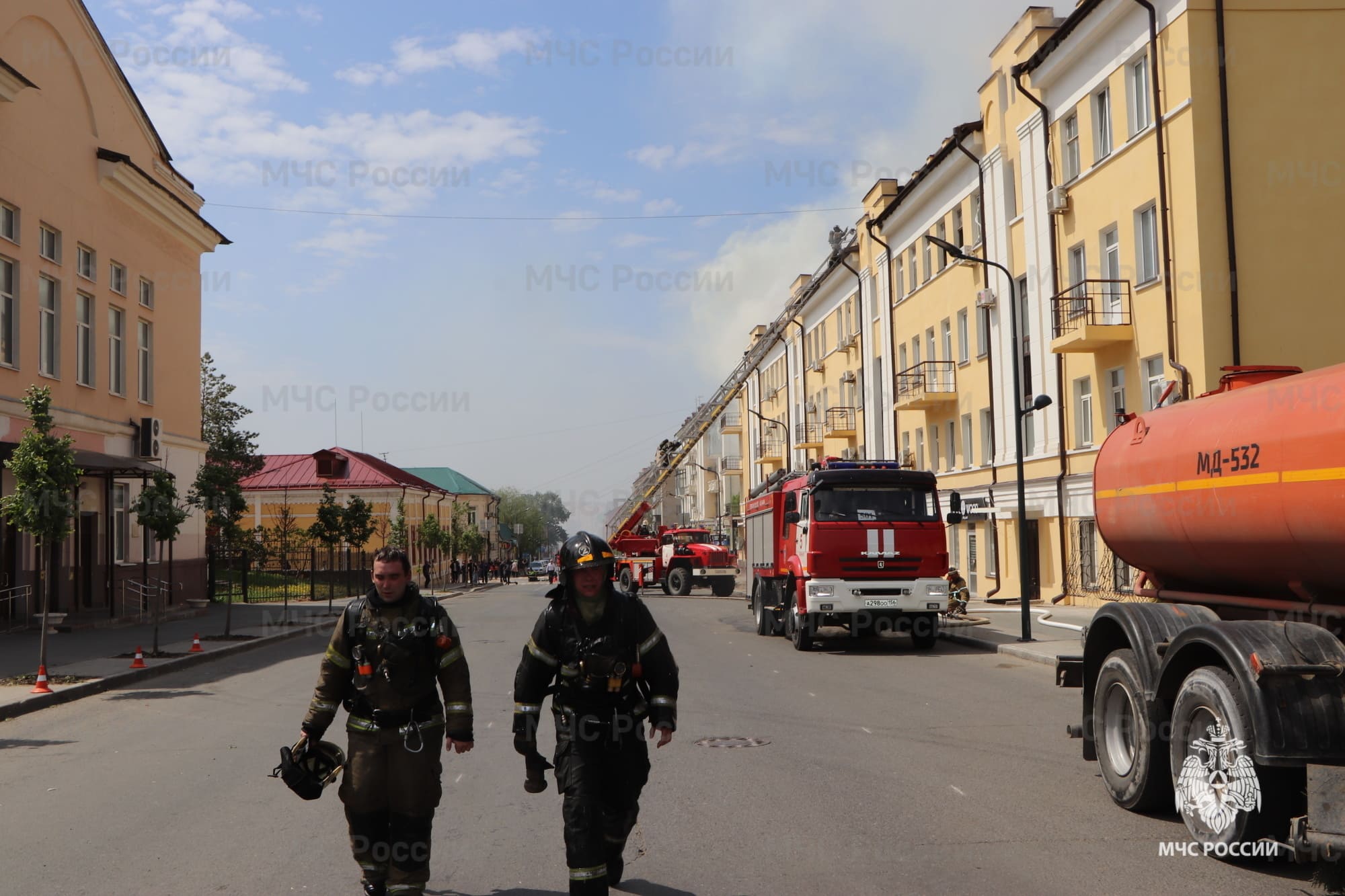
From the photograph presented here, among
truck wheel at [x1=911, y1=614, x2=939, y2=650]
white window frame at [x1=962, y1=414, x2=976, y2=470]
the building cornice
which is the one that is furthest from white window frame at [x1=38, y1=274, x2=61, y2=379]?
white window frame at [x1=962, y1=414, x2=976, y2=470]

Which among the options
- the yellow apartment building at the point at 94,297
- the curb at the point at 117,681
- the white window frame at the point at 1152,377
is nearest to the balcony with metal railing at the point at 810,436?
the yellow apartment building at the point at 94,297

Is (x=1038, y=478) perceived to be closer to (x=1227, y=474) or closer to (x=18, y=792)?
(x=1227, y=474)

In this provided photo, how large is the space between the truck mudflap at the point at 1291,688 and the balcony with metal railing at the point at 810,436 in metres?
46.2

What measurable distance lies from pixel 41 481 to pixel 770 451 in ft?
169

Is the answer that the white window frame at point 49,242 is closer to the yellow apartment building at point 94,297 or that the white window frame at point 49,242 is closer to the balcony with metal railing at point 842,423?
the yellow apartment building at point 94,297

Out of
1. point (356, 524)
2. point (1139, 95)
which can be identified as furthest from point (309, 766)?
point (356, 524)

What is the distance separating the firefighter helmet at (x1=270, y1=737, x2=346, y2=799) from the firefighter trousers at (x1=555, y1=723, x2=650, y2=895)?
122 cm

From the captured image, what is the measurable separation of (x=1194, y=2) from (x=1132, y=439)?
17.7 meters

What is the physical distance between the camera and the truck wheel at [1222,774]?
19.8 ft

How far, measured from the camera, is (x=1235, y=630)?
20.8ft

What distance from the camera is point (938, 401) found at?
3681 cm

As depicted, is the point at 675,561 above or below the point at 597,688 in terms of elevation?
below

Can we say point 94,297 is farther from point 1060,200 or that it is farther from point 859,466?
point 1060,200

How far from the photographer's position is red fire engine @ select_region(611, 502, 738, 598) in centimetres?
4381
